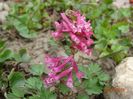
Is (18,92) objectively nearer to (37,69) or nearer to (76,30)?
(37,69)

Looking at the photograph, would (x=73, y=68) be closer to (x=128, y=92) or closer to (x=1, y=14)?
(x=128, y=92)

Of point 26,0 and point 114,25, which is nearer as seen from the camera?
point 114,25

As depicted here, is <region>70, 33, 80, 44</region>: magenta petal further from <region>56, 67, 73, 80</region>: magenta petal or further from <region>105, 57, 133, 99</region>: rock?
<region>105, 57, 133, 99</region>: rock

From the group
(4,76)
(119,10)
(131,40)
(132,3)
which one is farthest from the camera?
(132,3)

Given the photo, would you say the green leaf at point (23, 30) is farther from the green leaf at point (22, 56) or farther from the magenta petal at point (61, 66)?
the magenta petal at point (61, 66)

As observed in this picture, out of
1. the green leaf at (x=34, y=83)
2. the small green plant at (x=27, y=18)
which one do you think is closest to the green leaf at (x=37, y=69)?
the green leaf at (x=34, y=83)

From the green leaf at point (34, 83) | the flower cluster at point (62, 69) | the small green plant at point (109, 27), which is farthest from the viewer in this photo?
the small green plant at point (109, 27)

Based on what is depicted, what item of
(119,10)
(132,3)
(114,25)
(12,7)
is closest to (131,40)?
(114,25)
